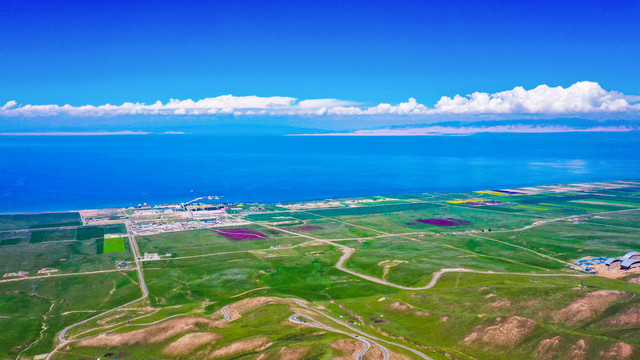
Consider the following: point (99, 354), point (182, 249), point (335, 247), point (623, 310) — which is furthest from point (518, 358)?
point (182, 249)

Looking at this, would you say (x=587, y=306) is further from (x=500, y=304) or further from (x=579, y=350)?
(x=579, y=350)

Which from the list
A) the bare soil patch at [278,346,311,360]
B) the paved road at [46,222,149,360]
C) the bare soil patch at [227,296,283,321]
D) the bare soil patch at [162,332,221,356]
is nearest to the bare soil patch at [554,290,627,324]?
the bare soil patch at [278,346,311,360]

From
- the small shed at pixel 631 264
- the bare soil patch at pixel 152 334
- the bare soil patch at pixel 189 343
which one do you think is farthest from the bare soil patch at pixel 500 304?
the bare soil patch at pixel 152 334

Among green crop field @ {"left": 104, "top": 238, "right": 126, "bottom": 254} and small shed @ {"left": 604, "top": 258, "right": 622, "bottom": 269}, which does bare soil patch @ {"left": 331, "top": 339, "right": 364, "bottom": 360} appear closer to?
small shed @ {"left": 604, "top": 258, "right": 622, "bottom": 269}

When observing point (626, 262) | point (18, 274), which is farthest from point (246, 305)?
point (626, 262)

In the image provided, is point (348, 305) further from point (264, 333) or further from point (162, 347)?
point (162, 347)

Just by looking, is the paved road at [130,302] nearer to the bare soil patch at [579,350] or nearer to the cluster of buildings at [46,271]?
the cluster of buildings at [46,271]
